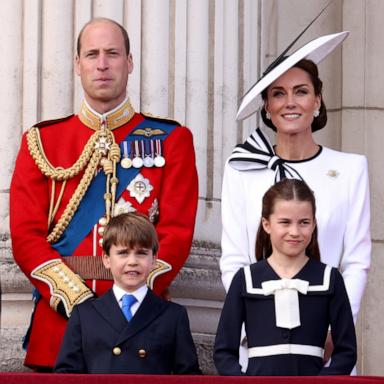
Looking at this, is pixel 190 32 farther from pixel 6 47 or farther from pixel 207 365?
pixel 207 365

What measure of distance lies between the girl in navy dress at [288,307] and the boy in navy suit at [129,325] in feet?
0.71

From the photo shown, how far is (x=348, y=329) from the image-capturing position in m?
6.93

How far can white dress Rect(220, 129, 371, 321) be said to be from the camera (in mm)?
7324

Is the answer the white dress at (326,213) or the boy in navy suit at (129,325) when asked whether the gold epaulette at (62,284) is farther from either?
the white dress at (326,213)

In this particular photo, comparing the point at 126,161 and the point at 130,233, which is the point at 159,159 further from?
the point at 130,233

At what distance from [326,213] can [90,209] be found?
977 mm

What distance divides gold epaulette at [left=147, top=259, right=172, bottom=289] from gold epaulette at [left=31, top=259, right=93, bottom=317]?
0.75 feet

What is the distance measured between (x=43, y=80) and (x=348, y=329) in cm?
233

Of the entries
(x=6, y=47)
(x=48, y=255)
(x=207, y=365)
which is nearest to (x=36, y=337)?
(x=48, y=255)

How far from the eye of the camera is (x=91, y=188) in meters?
7.77

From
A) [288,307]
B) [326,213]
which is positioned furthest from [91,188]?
[288,307]

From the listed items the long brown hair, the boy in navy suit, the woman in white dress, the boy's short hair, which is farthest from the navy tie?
the long brown hair

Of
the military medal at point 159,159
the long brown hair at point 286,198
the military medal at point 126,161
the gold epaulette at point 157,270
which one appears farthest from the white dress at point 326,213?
the military medal at point 126,161

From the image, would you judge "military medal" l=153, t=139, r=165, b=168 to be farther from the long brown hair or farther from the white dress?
the long brown hair
